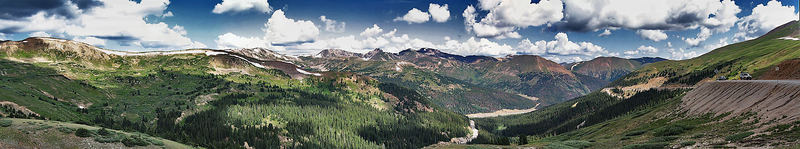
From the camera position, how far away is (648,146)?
51.4 meters

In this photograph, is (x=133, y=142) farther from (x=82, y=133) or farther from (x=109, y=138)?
(x=82, y=133)

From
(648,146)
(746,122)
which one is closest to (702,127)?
(746,122)

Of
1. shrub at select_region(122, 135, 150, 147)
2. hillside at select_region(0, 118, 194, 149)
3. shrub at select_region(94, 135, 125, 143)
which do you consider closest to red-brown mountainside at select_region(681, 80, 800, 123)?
shrub at select_region(122, 135, 150, 147)

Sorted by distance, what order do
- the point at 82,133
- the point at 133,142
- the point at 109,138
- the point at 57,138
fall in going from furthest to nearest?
the point at 133,142
the point at 109,138
the point at 82,133
the point at 57,138

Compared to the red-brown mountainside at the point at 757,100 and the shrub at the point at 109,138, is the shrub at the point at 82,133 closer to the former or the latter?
the shrub at the point at 109,138

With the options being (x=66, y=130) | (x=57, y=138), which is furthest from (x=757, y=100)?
(x=66, y=130)

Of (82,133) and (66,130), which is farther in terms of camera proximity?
(82,133)

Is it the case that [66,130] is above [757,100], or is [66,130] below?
below

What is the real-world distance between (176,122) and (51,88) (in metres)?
60.1

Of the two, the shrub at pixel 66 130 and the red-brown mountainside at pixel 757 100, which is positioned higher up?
the red-brown mountainside at pixel 757 100

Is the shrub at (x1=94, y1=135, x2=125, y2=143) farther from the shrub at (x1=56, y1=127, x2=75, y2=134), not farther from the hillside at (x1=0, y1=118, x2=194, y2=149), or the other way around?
the shrub at (x1=56, y1=127, x2=75, y2=134)

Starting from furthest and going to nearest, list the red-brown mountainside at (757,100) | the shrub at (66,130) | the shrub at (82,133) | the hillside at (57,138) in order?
the shrub at (82,133) < the shrub at (66,130) < the red-brown mountainside at (757,100) < the hillside at (57,138)

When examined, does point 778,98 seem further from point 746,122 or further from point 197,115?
point 197,115

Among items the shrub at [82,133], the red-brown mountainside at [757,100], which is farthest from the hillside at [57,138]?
the red-brown mountainside at [757,100]
